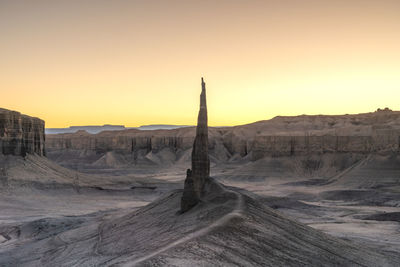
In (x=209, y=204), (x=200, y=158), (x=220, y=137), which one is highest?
(x=220, y=137)

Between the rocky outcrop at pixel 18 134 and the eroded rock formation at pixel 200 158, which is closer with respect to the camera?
the eroded rock formation at pixel 200 158

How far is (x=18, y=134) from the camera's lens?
4706 centimetres

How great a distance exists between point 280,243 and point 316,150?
5389 centimetres

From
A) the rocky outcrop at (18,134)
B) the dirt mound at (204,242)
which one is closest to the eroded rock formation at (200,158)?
the dirt mound at (204,242)

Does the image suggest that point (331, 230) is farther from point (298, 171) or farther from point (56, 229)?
point (298, 171)

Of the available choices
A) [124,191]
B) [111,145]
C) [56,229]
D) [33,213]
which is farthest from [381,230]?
[111,145]

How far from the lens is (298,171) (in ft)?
214

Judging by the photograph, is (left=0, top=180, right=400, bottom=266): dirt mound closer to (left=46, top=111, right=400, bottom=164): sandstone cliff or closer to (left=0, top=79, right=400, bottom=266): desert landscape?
(left=0, top=79, right=400, bottom=266): desert landscape

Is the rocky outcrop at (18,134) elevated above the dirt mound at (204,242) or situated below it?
above

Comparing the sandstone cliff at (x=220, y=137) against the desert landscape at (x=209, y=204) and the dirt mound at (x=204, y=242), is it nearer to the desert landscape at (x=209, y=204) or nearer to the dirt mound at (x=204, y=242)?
the desert landscape at (x=209, y=204)

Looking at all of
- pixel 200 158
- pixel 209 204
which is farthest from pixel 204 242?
pixel 200 158

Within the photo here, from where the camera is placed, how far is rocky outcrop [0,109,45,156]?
150 ft

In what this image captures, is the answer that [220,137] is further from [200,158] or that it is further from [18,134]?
[200,158]

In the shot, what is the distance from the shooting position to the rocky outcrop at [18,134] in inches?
1797
